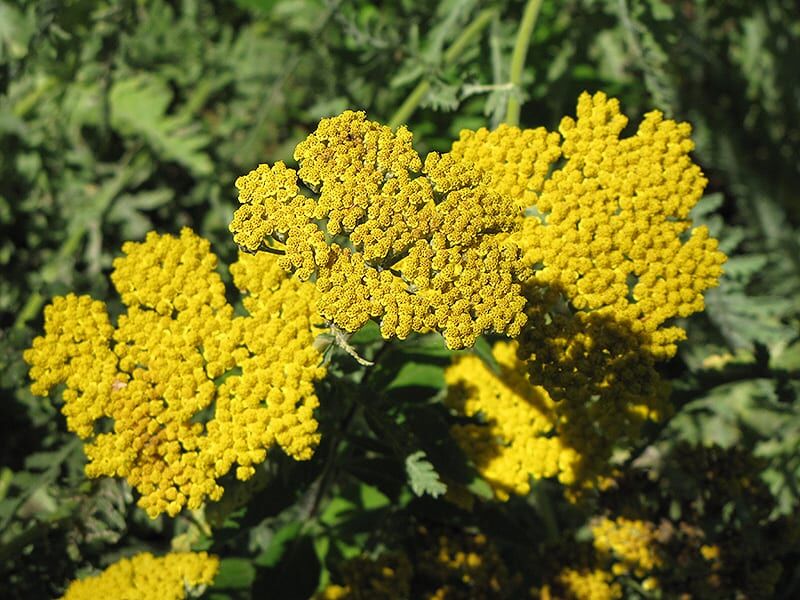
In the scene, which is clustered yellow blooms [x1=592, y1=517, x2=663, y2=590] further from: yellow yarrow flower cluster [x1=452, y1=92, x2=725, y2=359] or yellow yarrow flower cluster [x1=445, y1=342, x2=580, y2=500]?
yellow yarrow flower cluster [x1=452, y1=92, x2=725, y2=359]

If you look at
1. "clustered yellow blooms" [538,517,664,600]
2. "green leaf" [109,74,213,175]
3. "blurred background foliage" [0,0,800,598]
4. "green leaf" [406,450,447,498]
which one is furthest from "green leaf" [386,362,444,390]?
"green leaf" [109,74,213,175]

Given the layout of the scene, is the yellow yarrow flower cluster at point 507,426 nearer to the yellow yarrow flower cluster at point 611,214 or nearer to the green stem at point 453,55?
the yellow yarrow flower cluster at point 611,214

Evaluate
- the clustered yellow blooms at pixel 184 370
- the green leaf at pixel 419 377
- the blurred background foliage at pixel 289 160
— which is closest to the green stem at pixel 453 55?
the blurred background foliage at pixel 289 160

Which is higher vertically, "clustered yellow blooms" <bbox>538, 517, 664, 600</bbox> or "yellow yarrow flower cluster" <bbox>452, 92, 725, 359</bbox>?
"yellow yarrow flower cluster" <bbox>452, 92, 725, 359</bbox>

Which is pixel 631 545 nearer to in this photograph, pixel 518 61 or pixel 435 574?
pixel 435 574

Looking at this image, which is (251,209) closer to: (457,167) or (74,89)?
(457,167)

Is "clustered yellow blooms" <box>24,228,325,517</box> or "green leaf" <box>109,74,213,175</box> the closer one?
"clustered yellow blooms" <box>24,228,325,517</box>

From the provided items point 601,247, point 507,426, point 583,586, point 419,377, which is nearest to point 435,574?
point 583,586
